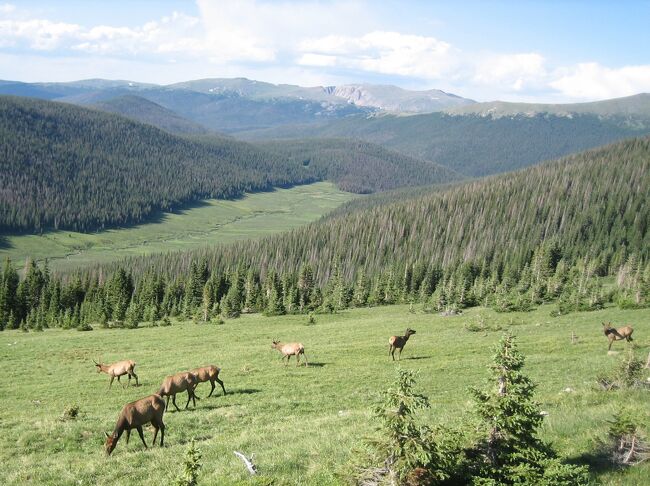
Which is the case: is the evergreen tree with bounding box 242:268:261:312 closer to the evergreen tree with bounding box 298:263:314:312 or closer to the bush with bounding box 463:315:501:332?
the evergreen tree with bounding box 298:263:314:312

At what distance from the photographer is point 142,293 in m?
96.4

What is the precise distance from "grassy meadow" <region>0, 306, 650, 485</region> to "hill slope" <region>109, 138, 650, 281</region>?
71293mm

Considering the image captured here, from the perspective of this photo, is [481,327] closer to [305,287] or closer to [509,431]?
[509,431]

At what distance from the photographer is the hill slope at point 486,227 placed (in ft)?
437

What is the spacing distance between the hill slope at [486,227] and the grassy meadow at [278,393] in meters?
71.3

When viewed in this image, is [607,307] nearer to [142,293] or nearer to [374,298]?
[374,298]

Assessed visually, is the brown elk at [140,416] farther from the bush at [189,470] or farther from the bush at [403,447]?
the bush at [403,447]

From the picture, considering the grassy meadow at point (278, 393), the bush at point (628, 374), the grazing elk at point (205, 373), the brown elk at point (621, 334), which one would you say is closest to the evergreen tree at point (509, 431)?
the grassy meadow at point (278, 393)

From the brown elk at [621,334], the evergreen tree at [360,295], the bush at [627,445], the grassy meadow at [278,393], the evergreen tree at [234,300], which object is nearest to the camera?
the bush at [627,445]

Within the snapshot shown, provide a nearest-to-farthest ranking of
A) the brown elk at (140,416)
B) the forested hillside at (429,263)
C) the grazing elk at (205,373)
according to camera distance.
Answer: the brown elk at (140,416)
the grazing elk at (205,373)
the forested hillside at (429,263)

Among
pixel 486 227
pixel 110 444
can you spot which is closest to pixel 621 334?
pixel 110 444

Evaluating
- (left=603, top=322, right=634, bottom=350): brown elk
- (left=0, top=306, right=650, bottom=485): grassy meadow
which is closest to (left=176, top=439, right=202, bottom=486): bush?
(left=0, top=306, right=650, bottom=485): grassy meadow

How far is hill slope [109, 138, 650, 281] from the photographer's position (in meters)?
Result: 133

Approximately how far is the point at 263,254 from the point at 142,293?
52436 mm
